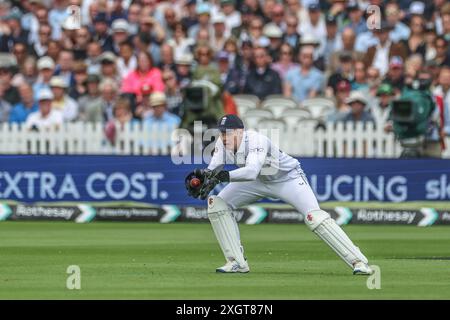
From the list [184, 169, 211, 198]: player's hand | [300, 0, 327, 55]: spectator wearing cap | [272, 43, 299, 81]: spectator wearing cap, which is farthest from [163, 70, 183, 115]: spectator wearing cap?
[184, 169, 211, 198]: player's hand

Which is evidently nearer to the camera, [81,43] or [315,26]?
[315,26]

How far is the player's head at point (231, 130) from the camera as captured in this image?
43.0ft

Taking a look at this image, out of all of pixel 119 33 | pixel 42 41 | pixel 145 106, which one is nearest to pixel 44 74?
pixel 42 41

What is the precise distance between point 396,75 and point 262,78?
2.28 m

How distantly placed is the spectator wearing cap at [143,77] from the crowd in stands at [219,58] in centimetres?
2

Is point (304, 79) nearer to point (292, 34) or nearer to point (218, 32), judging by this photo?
point (292, 34)

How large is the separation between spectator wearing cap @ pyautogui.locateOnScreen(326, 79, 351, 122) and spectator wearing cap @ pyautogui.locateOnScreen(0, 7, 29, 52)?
19.3ft

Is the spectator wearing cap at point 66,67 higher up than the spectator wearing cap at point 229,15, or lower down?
lower down

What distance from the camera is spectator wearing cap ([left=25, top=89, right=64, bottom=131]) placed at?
22.8 meters

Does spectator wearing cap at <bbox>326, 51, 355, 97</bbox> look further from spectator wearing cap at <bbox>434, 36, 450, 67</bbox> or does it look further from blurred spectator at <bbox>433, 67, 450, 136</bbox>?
blurred spectator at <bbox>433, 67, 450, 136</bbox>

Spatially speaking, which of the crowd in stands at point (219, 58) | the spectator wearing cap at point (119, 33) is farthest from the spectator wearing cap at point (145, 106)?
the spectator wearing cap at point (119, 33)

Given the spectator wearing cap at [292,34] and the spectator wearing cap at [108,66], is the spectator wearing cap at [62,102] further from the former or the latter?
the spectator wearing cap at [292,34]

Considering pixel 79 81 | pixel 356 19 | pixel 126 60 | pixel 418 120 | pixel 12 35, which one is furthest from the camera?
pixel 12 35

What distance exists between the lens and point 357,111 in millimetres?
22141
